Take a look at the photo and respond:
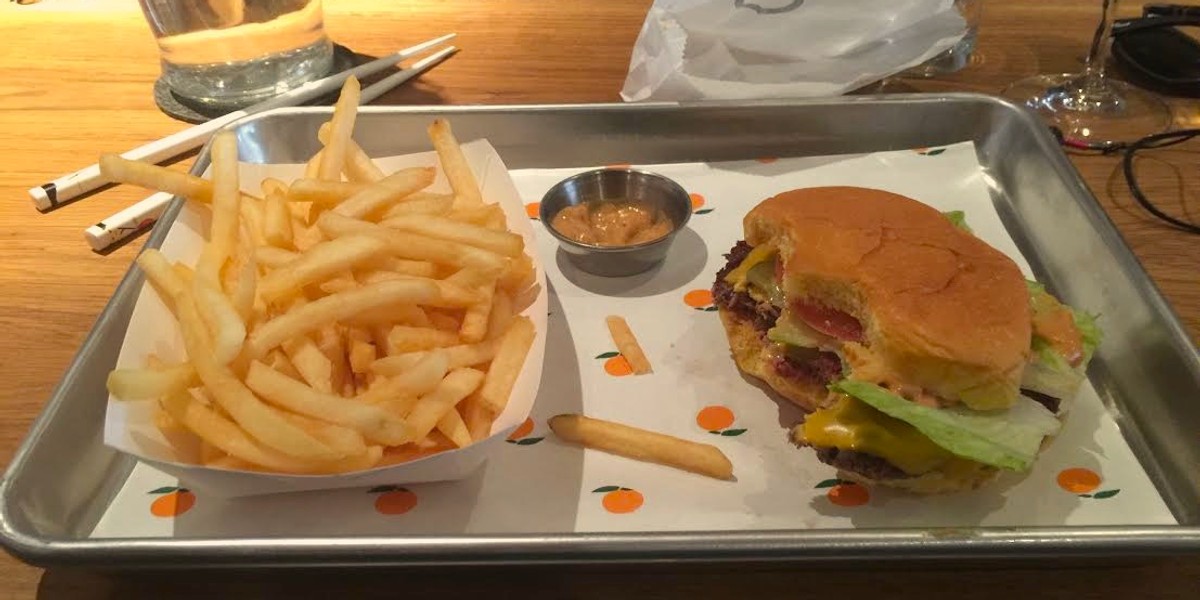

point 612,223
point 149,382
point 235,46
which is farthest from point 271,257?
point 235,46

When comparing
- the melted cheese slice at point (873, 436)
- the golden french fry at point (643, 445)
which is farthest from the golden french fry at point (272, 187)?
the melted cheese slice at point (873, 436)

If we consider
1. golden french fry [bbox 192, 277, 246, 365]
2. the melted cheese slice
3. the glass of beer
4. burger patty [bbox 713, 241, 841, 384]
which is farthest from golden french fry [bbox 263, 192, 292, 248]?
the glass of beer

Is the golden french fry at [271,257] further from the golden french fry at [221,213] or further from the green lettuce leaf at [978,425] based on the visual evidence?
the green lettuce leaf at [978,425]

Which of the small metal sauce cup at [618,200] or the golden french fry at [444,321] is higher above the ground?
the golden french fry at [444,321]

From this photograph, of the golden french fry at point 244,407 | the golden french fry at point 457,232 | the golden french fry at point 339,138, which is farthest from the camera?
the golden french fry at point 339,138

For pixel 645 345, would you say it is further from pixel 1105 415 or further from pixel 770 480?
pixel 1105 415

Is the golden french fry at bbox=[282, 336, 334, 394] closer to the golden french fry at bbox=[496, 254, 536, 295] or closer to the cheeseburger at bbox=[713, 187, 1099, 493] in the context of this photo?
the golden french fry at bbox=[496, 254, 536, 295]

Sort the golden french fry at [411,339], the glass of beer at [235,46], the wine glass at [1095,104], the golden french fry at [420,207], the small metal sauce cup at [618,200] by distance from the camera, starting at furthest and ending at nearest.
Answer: the glass of beer at [235,46], the wine glass at [1095,104], the small metal sauce cup at [618,200], the golden french fry at [420,207], the golden french fry at [411,339]
